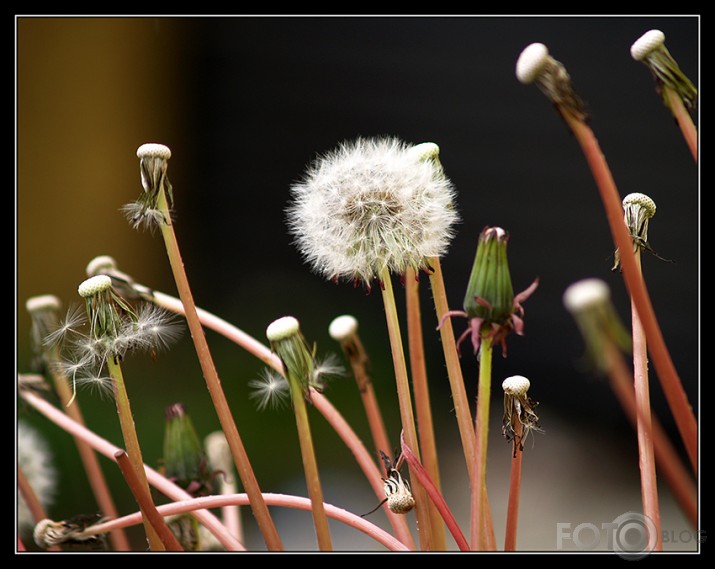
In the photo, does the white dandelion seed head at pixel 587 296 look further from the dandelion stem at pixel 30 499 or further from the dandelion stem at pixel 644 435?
the dandelion stem at pixel 30 499

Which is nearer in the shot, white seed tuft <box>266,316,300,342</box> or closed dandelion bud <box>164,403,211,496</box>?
white seed tuft <box>266,316,300,342</box>

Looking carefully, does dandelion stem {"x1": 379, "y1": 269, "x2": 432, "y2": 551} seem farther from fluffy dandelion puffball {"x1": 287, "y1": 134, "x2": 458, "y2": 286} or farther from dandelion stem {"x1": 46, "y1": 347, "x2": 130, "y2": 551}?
dandelion stem {"x1": 46, "y1": 347, "x2": 130, "y2": 551}

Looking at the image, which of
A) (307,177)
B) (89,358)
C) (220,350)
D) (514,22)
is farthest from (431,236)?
(220,350)

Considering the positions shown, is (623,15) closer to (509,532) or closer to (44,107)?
(509,532)

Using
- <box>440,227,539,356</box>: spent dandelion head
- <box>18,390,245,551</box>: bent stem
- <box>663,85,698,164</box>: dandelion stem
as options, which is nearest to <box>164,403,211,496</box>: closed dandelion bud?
<box>18,390,245,551</box>: bent stem

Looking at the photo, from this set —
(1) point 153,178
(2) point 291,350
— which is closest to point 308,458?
(2) point 291,350

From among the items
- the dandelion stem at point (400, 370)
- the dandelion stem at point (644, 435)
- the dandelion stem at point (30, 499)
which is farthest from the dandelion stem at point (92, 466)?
the dandelion stem at point (644, 435)

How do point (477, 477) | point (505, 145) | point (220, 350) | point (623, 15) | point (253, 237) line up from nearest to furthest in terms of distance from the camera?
point (477, 477) → point (623, 15) → point (505, 145) → point (253, 237) → point (220, 350)
